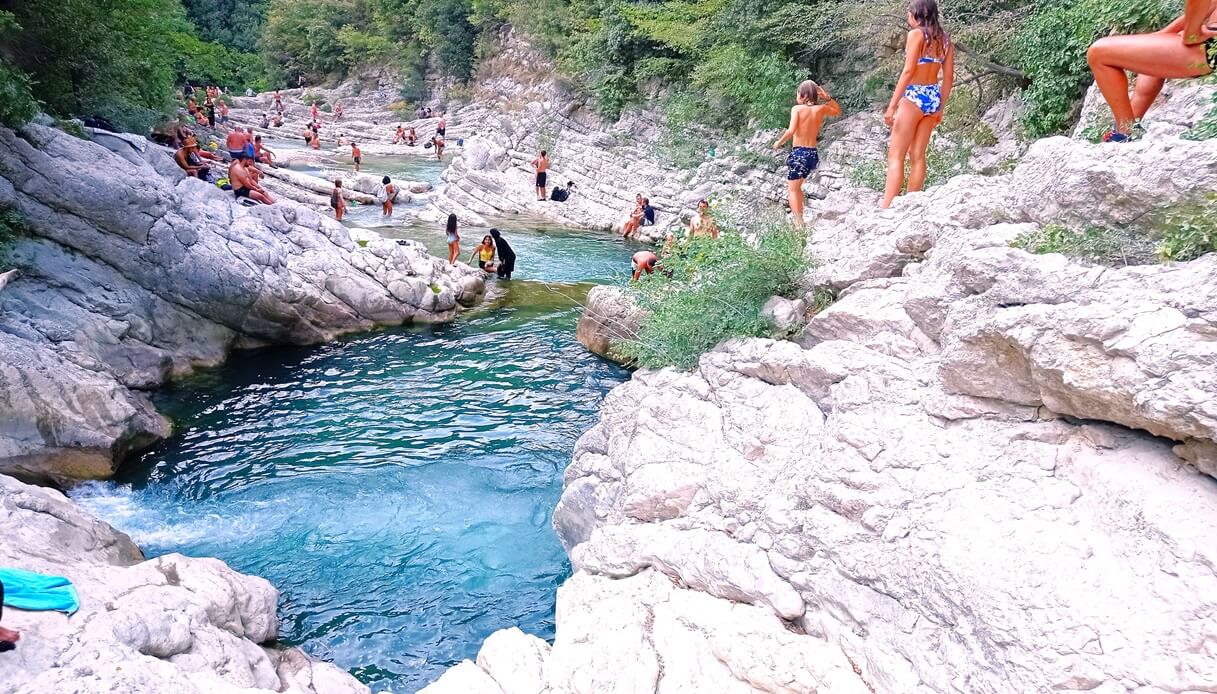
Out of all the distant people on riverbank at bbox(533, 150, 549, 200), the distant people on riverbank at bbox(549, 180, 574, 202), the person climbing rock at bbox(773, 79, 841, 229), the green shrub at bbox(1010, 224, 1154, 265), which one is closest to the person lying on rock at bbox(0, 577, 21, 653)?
the green shrub at bbox(1010, 224, 1154, 265)

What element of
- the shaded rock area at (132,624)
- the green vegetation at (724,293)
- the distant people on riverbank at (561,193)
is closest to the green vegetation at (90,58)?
the shaded rock area at (132,624)

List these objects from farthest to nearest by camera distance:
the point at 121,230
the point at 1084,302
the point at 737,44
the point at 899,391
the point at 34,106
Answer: the point at 737,44 < the point at 121,230 < the point at 34,106 < the point at 899,391 < the point at 1084,302

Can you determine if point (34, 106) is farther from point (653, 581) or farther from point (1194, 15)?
point (1194, 15)

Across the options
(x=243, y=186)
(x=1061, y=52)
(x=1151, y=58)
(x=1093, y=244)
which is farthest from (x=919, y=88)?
(x=243, y=186)

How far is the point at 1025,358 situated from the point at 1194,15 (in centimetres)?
255

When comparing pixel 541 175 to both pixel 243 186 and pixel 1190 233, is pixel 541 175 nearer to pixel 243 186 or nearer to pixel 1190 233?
pixel 243 186

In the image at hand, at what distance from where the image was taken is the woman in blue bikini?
6051 mm

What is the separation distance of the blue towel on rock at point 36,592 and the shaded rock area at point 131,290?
4.33 m

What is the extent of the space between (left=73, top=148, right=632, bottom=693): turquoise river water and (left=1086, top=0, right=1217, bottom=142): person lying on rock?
609 centimetres

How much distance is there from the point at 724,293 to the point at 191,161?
1563 centimetres

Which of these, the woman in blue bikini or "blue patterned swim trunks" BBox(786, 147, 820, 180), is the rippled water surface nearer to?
"blue patterned swim trunks" BBox(786, 147, 820, 180)

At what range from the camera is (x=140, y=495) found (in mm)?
8328

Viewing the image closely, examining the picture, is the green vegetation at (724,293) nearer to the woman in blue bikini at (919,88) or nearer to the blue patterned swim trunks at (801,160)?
the blue patterned swim trunks at (801,160)

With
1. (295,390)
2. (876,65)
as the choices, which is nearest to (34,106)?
(295,390)
